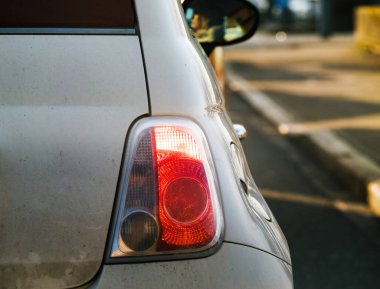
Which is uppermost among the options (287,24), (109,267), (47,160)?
(47,160)

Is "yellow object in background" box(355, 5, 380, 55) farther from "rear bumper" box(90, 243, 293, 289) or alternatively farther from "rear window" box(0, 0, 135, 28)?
"rear bumper" box(90, 243, 293, 289)

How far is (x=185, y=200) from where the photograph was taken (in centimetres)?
198

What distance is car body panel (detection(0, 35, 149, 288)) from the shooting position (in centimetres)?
189

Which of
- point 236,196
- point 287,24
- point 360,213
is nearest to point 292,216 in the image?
point 360,213

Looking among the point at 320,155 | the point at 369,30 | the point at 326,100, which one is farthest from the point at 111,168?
the point at 369,30

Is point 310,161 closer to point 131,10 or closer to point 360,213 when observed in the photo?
point 360,213

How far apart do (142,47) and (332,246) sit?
131 inches

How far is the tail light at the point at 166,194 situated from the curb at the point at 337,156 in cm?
408

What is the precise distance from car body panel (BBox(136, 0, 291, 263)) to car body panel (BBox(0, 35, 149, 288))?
67 mm

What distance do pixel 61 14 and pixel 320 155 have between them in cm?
613

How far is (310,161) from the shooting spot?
26.6 feet

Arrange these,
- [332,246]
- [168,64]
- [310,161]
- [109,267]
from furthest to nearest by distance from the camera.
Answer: [310,161] → [332,246] → [168,64] → [109,267]

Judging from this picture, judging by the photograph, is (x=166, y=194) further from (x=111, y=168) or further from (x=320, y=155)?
(x=320, y=155)

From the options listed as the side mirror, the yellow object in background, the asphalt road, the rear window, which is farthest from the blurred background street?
the rear window
